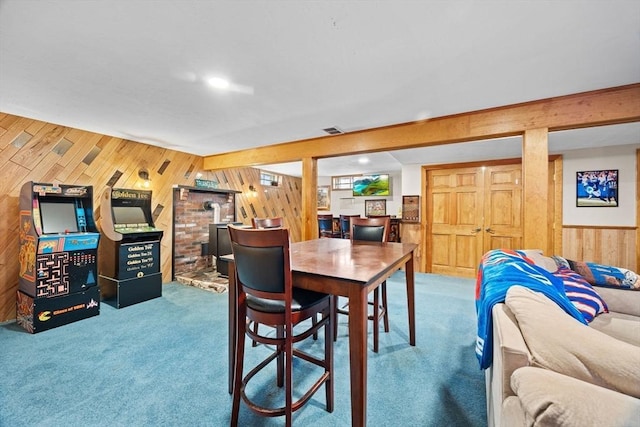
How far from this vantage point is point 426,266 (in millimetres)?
5277

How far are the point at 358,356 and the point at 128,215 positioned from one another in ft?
13.1

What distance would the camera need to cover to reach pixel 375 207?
7000 mm

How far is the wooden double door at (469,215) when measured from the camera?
4.65 metres

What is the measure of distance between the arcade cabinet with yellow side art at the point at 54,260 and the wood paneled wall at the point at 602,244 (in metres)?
6.97

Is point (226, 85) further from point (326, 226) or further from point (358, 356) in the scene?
point (326, 226)

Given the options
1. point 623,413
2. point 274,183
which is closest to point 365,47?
point 623,413

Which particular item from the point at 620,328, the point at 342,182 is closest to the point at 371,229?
the point at 620,328

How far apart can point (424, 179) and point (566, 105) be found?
9.29ft

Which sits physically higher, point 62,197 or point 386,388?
point 62,197

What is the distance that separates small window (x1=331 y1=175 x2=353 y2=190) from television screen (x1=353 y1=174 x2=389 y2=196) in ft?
0.86

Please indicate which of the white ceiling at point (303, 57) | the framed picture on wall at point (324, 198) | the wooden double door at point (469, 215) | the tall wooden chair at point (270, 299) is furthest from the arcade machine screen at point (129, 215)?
the wooden double door at point (469, 215)

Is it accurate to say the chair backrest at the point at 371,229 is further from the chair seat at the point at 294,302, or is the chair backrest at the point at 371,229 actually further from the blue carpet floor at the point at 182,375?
the chair seat at the point at 294,302

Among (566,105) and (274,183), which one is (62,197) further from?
(566,105)

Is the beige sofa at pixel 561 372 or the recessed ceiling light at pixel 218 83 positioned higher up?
the recessed ceiling light at pixel 218 83
